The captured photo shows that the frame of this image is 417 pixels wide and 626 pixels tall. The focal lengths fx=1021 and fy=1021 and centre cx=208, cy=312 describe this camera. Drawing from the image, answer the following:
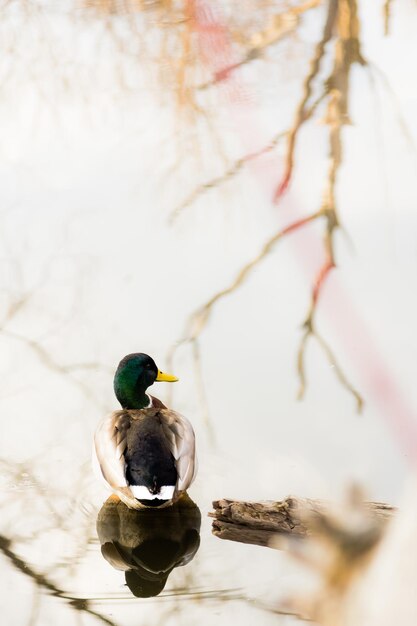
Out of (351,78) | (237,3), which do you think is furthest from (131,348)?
(237,3)

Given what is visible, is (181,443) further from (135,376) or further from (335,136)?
(335,136)

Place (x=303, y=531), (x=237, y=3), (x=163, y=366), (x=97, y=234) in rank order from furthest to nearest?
1. (x=237, y=3)
2. (x=97, y=234)
3. (x=163, y=366)
4. (x=303, y=531)

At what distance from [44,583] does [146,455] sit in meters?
0.49

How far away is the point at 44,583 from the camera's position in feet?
6.24

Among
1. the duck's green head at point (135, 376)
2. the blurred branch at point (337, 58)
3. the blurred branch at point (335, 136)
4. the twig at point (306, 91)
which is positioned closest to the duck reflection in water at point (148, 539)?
the duck's green head at point (135, 376)

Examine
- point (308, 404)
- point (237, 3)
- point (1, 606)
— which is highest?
point (237, 3)

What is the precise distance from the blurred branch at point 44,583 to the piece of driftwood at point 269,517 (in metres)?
0.35

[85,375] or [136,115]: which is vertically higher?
[136,115]

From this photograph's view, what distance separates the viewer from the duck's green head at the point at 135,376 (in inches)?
103

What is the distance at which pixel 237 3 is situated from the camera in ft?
13.1

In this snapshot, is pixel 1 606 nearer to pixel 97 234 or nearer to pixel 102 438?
pixel 102 438

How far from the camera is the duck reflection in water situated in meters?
1.96

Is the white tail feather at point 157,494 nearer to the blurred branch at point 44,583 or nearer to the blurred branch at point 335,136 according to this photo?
the blurred branch at point 44,583

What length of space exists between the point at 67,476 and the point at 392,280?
3.74 feet
